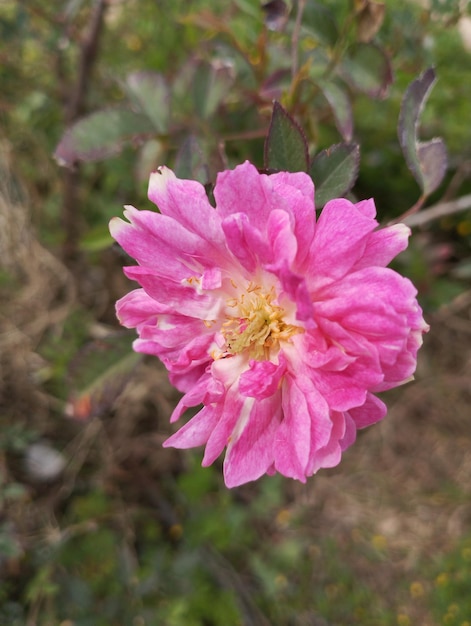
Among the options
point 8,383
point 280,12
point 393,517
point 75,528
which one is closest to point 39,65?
point 8,383

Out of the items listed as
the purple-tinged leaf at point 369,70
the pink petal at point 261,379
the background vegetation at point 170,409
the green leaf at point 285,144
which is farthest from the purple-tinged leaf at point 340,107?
the pink petal at point 261,379

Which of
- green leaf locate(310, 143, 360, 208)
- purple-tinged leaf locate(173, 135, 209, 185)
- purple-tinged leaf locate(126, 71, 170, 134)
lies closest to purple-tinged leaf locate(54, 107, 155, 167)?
purple-tinged leaf locate(126, 71, 170, 134)

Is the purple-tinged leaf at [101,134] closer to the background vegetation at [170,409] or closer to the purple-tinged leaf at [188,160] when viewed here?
the background vegetation at [170,409]

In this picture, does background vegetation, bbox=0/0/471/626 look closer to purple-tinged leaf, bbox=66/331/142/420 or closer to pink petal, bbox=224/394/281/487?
purple-tinged leaf, bbox=66/331/142/420

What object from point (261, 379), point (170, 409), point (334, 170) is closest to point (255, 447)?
point (261, 379)

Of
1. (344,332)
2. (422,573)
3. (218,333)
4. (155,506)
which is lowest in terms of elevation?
(155,506)

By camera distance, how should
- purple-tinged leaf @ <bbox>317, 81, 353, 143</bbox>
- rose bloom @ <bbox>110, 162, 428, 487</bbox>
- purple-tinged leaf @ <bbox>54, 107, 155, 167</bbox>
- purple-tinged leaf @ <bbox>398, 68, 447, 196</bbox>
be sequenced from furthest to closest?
purple-tinged leaf @ <bbox>54, 107, 155, 167</bbox> < purple-tinged leaf @ <bbox>317, 81, 353, 143</bbox> < purple-tinged leaf @ <bbox>398, 68, 447, 196</bbox> < rose bloom @ <bbox>110, 162, 428, 487</bbox>

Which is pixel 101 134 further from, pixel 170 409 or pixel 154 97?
pixel 170 409

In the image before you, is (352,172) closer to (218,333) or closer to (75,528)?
A: (218,333)
